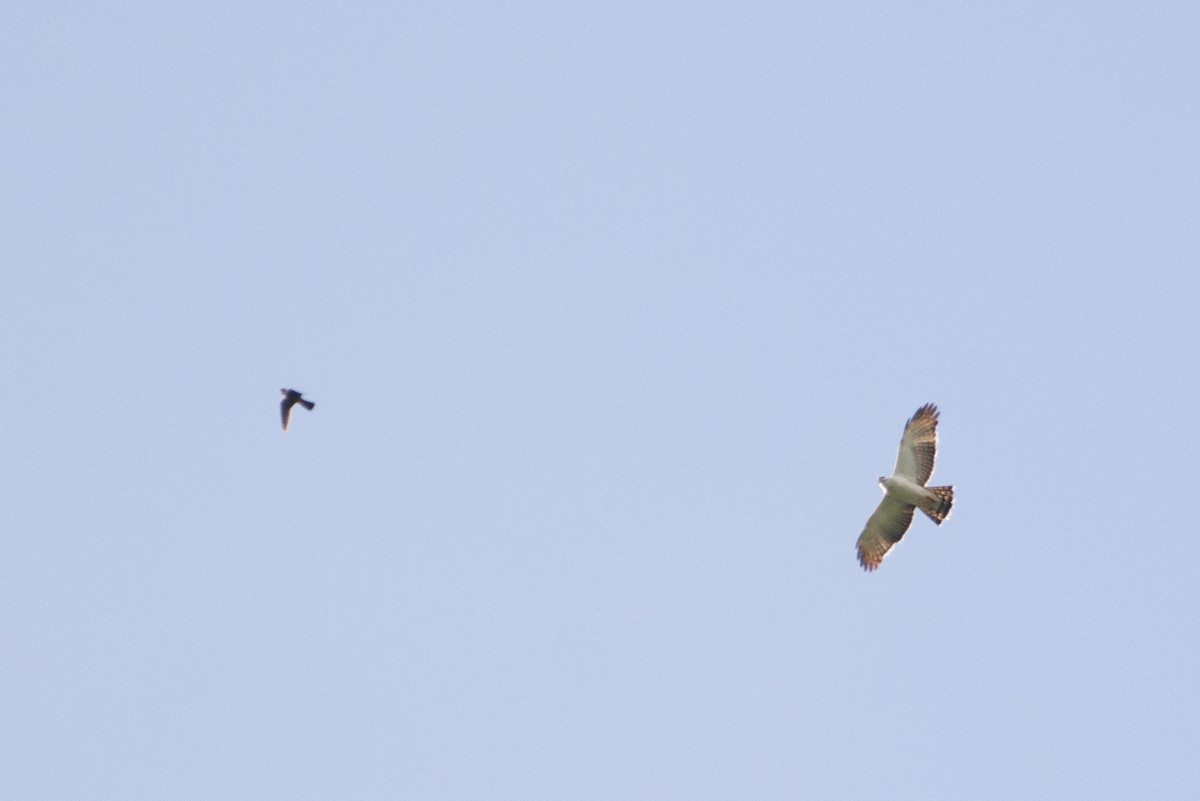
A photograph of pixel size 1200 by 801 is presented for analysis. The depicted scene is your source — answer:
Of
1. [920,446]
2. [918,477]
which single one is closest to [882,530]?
[918,477]

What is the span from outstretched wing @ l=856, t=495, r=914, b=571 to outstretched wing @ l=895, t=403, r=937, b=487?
2.30 ft

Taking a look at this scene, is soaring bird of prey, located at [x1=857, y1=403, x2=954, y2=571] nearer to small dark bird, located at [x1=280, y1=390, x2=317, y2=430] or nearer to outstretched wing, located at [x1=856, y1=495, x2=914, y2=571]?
outstretched wing, located at [x1=856, y1=495, x2=914, y2=571]

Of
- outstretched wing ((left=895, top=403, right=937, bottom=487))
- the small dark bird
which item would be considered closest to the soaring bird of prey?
outstretched wing ((left=895, top=403, right=937, bottom=487))

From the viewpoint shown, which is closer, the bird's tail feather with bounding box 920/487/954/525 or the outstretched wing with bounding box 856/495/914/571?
the bird's tail feather with bounding box 920/487/954/525

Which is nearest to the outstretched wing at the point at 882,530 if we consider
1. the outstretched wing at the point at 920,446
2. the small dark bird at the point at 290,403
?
the outstretched wing at the point at 920,446

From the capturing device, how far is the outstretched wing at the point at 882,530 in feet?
111

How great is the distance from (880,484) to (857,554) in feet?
6.48

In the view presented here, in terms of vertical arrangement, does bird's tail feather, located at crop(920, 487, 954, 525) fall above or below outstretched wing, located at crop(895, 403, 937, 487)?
below

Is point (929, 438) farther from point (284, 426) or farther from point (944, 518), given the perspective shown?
point (284, 426)

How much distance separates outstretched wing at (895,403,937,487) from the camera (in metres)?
33.0

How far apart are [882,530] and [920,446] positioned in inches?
84.0

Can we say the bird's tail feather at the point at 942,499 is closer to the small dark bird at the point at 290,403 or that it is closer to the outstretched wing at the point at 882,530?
the outstretched wing at the point at 882,530

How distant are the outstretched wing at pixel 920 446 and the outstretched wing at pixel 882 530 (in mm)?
701

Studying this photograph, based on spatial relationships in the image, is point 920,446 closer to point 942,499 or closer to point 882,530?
point 942,499
